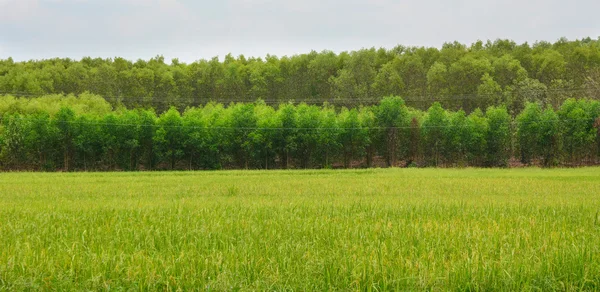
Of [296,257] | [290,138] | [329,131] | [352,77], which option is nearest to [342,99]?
[352,77]

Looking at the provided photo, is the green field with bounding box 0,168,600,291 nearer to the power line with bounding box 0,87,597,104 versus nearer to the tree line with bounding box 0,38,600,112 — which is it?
the power line with bounding box 0,87,597,104

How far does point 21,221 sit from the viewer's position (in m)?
10.0

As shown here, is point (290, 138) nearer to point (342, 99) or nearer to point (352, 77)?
point (342, 99)

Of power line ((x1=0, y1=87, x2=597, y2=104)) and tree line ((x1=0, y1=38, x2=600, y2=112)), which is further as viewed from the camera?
tree line ((x1=0, y1=38, x2=600, y2=112))

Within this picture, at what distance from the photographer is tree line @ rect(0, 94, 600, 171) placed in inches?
2628

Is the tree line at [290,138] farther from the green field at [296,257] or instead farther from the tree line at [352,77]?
the green field at [296,257]

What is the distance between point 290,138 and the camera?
234 feet

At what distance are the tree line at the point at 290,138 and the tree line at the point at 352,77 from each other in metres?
21.0

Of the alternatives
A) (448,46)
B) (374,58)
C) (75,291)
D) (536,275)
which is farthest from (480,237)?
(448,46)

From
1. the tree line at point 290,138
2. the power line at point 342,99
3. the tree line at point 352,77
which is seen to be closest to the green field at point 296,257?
the tree line at point 290,138

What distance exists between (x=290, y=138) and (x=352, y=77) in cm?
4904

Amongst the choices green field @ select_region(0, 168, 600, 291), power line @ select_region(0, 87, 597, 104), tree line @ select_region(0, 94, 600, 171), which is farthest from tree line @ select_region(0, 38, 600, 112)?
green field @ select_region(0, 168, 600, 291)

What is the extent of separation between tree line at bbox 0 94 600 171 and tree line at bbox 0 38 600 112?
21.0m

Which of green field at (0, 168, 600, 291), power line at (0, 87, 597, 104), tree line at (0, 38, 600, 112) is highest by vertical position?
tree line at (0, 38, 600, 112)
